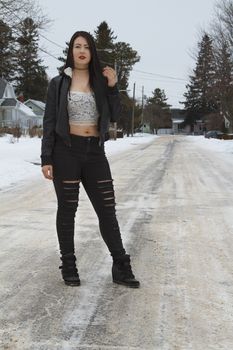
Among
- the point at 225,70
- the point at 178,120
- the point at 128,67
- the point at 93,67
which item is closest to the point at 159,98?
the point at 178,120

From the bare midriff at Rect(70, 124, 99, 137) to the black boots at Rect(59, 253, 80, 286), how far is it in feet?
3.17

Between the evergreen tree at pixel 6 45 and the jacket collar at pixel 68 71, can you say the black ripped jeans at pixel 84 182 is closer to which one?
the jacket collar at pixel 68 71

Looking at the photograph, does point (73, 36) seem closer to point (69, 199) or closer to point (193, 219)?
point (69, 199)

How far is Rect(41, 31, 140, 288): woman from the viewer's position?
4246 mm

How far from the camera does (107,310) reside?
12.5ft

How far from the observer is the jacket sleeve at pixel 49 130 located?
14.0 ft

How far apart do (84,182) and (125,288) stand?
2.91ft

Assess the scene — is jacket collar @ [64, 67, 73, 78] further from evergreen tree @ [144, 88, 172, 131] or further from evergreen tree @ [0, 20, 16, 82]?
evergreen tree @ [144, 88, 172, 131]

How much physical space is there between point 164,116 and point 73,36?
384 ft

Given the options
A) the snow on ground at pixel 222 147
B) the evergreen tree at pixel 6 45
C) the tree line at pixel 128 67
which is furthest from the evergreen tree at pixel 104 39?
the evergreen tree at pixel 6 45

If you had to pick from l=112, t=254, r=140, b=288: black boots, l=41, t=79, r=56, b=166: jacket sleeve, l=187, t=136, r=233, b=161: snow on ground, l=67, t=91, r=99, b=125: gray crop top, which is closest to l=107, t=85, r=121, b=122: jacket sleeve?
l=67, t=91, r=99, b=125: gray crop top

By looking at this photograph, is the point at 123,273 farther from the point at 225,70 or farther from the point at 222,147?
the point at 225,70

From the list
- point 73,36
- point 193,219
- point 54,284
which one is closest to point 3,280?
point 54,284

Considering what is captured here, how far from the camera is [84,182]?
439 centimetres
